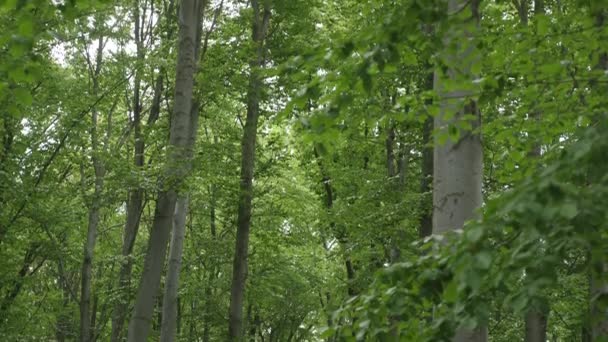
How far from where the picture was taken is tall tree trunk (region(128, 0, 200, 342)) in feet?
30.5

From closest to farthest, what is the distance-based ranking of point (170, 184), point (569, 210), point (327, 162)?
point (569, 210)
point (170, 184)
point (327, 162)

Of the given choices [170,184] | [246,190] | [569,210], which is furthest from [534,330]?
[569,210]

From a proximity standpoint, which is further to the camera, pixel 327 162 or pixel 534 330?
pixel 327 162

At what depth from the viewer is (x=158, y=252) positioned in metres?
9.41

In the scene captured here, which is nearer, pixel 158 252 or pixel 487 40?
pixel 487 40

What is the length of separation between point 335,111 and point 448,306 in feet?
3.31

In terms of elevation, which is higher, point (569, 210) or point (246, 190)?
point (246, 190)

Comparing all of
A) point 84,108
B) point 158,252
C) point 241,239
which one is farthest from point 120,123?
point 158,252

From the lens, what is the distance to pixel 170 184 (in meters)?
9.33

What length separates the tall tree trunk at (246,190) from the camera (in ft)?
42.9

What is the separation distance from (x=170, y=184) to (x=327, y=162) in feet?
37.0

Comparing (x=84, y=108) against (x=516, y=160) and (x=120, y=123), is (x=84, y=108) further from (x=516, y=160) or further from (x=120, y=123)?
(x=516, y=160)

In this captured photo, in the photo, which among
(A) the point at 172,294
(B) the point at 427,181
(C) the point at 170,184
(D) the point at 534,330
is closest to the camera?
(C) the point at 170,184

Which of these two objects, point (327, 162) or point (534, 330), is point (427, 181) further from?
point (327, 162)
